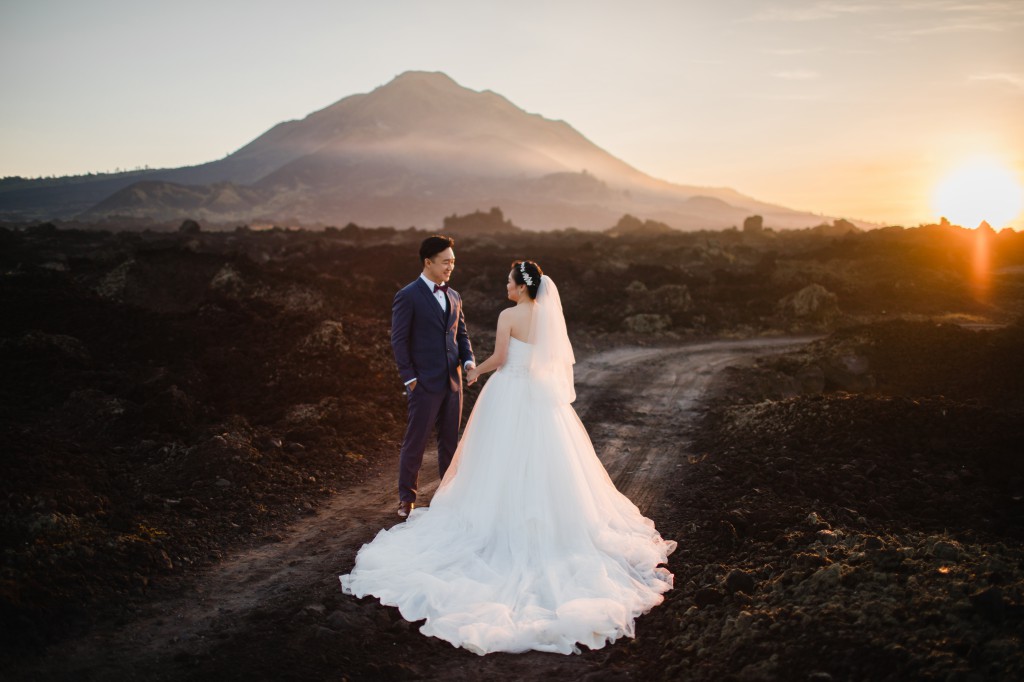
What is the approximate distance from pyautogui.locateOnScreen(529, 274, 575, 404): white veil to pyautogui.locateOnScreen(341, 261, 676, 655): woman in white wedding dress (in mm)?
13

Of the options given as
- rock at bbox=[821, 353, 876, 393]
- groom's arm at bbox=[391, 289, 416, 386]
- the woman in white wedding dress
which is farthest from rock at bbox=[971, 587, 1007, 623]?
rock at bbox=[821, 353, 876, 393]

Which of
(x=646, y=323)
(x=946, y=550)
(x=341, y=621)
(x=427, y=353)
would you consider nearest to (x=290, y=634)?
(x=341, y=621)

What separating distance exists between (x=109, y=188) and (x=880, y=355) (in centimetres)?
21167

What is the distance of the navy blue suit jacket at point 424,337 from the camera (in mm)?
6160

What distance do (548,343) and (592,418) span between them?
5.39 metres

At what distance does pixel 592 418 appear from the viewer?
429 inches

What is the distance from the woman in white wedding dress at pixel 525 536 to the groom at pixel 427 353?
21.2 inches

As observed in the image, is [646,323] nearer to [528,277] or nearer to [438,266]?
[438,266]

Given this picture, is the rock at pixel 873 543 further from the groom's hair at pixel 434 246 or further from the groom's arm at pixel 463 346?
the groom's hair at pixel 434 246

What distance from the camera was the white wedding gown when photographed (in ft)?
14.8

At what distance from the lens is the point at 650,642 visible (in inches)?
181

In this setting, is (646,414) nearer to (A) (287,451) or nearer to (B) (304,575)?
(A) (287,451)

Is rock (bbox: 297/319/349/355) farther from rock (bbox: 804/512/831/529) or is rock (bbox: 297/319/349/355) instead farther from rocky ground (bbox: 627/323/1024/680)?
rock (bbox: 804/512/831/529)

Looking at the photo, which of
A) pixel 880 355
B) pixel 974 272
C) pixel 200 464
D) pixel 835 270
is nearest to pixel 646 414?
pixel 880 355
